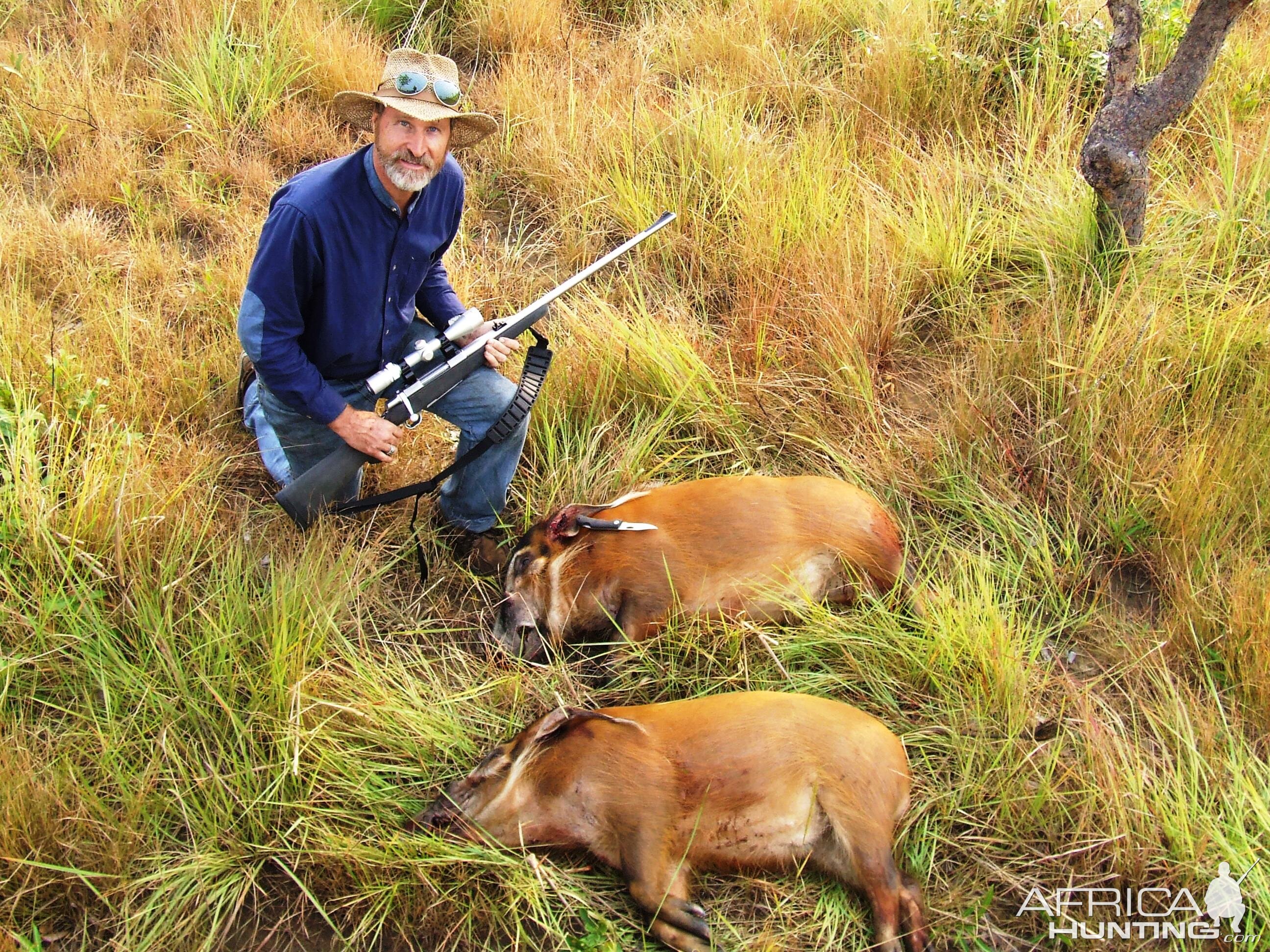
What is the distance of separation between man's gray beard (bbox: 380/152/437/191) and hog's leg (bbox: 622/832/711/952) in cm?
225

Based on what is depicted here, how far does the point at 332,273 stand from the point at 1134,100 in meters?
3.28

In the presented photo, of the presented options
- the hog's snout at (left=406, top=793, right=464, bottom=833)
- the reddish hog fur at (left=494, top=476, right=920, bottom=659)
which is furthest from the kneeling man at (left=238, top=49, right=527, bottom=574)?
the hog's snout at (left=406, top=793, right=464, bottom=833)

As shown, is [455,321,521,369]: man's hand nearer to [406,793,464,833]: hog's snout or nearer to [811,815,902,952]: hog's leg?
[406,793,464,833]: hog's snout

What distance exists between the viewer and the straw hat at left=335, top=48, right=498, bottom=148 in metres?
3.40

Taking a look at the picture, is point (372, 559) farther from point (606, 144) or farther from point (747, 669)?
point (606, 144)

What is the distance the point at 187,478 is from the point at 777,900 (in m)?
2.57

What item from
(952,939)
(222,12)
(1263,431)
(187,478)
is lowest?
(952,939)

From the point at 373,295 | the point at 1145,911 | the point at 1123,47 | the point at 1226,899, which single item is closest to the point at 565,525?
the point at 373,295

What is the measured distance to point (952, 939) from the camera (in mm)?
2844

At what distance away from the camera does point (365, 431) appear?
3.64 meters

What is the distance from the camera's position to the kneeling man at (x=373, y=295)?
3416 millimetres

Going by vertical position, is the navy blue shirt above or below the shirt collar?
below

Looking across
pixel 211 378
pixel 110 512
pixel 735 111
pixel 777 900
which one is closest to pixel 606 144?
pixel 735 111

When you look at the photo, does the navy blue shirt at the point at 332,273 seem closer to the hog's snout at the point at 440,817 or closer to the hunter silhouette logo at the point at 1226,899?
the hog's snout at the point at 440,817
